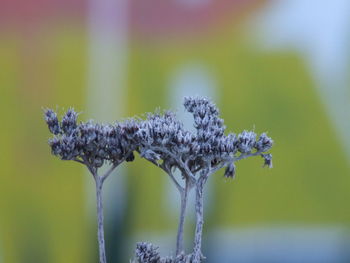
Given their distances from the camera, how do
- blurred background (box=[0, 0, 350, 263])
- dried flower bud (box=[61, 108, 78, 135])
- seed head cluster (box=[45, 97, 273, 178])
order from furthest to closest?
blurred background (box=[0, 0, 350, 263]), dried flower bud (box=[61, 108, 78, 135]), seed head cluster (box=[45, 97, 273, 178])

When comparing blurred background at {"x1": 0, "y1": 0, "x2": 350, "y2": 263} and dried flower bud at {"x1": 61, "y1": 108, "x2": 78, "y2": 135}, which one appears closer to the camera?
dried flower bud at {"x1": 61, "y1": 108, "x2": 78, "y2": 135}

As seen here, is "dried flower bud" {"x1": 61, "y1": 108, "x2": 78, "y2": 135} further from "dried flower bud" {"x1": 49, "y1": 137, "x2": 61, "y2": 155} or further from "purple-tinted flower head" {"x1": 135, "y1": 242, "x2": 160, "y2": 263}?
"purple-tinted flower head" {"x1": 135, "y1": 242, "x2": 160, "y2": 263}

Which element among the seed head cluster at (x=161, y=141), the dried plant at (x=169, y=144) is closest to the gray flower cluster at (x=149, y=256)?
the dried plant at (x=169, y=144)

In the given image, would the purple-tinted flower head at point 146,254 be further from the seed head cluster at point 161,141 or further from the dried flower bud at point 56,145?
the dried flower bud at point 56,145

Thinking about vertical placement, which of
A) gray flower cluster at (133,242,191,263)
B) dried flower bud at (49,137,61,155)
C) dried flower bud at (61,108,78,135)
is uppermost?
dried flower bud at (61,108,78,135)

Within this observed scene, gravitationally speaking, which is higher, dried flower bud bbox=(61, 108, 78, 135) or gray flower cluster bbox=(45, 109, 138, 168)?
dried flower bud bbox=(61, 108, 78, 135)

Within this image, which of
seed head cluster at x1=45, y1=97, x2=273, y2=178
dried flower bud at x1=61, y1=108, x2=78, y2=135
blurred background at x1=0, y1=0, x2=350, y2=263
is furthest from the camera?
blurred background at x1=0, y1=0, x2=350, y2=263

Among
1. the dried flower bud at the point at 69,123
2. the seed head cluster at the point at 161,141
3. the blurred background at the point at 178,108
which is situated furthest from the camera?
the blurred background at the point at 178,108

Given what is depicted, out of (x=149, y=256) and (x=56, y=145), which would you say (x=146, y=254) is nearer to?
(x=149, y=256)

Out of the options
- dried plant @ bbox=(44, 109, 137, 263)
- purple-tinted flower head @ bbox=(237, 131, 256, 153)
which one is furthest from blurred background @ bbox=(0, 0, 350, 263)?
purple-tinted flower head @ bbox=(237, 131, 256, 153)
